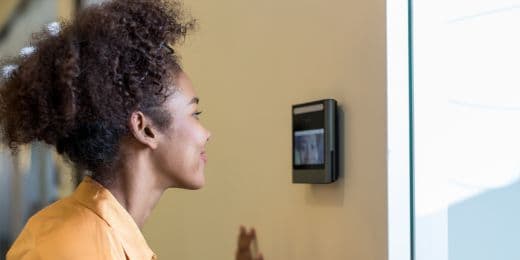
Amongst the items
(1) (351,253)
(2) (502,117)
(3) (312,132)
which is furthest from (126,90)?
(2) (502,117)

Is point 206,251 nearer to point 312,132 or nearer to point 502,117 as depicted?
point 312,132

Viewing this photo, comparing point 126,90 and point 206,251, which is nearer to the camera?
point 126,90

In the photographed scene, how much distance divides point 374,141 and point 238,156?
48 cm

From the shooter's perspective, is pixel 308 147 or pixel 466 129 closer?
pixel 466 129

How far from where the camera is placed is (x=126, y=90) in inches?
43.3

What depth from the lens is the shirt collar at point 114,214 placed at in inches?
42.4

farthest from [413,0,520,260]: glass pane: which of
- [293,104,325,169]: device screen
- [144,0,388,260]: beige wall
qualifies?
[293,104,325,169]: device screen

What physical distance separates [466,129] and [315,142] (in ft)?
0.90

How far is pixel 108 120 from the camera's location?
1.10 metres

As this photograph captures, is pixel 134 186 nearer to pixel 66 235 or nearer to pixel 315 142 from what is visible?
pixel 66 235

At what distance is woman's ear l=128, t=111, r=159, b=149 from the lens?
3.69ft

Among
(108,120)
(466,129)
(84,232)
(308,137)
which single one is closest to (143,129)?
(108,120)

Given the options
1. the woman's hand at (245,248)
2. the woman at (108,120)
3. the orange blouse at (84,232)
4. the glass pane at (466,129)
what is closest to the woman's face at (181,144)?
the woman at (108,120)

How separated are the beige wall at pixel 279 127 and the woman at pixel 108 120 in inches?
9.1
